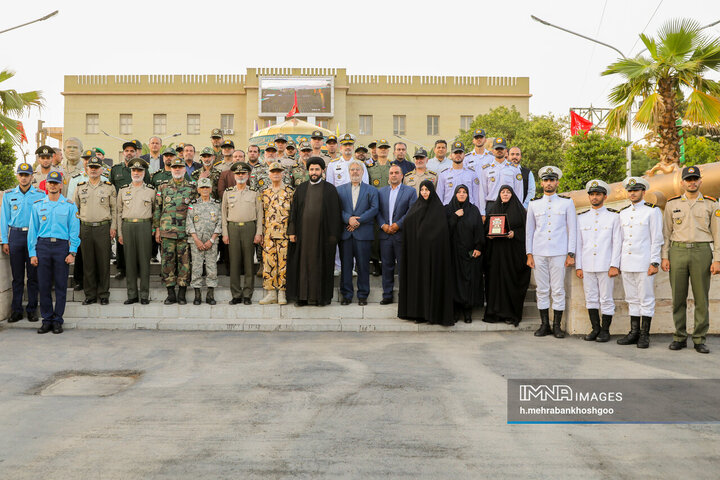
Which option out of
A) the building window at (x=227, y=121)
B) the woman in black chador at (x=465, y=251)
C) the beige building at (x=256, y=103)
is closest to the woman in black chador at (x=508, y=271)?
the woman in black chador at (x=465, y=251)

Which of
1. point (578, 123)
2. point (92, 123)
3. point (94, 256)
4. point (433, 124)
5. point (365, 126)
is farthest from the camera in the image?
point (365, 126)

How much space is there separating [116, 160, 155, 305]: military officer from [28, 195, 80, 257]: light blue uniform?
0.78 metres

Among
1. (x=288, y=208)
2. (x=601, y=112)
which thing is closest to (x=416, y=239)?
(x=288, y=208)

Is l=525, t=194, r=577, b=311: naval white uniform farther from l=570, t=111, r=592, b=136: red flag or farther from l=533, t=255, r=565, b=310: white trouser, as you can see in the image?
l=570, t=111, r=592, b=136: red flag

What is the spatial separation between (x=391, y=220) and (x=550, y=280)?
7.76 feet

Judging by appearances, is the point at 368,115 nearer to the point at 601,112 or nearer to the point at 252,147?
the point at 601,112

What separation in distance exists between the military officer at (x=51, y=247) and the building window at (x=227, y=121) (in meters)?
41.5

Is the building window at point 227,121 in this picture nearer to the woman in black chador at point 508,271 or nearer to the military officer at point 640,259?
the woman in black chador at point 508,271

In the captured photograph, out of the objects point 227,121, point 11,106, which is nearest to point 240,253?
point 11,106

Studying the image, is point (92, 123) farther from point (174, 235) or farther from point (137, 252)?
point (174, 235)

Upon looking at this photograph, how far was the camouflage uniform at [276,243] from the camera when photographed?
27.6 ft

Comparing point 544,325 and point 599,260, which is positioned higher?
point 599,260

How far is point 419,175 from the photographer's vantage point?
373 inches

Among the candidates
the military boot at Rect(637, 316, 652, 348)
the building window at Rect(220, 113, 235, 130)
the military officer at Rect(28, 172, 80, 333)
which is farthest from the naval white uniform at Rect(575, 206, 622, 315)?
the building window at Rect(220, 113, 235, 130)
